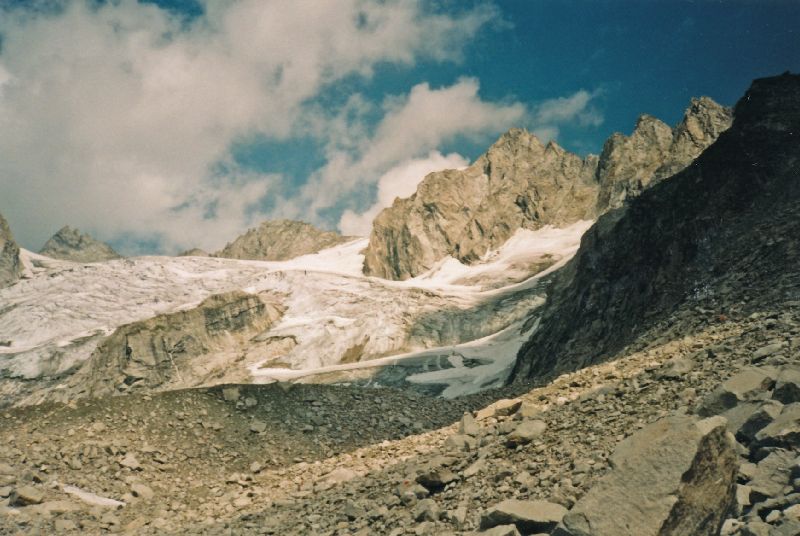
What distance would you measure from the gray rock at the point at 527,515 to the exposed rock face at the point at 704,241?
37.0 ft

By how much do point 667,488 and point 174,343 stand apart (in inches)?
5368

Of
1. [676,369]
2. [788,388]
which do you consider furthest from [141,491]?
[788,388]

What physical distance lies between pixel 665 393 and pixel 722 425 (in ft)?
13.6

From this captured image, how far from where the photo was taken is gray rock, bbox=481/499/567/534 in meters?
7.78

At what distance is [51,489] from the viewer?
1702 centimetres

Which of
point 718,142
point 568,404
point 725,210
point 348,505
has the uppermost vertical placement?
point 718,142

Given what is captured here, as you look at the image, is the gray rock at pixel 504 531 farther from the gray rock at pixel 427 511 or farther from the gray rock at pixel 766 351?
the gray rock at pixel 766 351

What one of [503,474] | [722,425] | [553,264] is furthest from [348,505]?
[553,264]

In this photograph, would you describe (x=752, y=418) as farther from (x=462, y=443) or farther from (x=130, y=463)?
(x=130, y=463)

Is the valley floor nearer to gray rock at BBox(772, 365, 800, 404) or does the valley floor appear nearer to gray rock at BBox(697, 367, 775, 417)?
gray rock at BBox(697, 367, 775, 417)

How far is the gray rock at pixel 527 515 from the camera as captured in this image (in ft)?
25.5

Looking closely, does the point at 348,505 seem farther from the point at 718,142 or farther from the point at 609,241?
the point at 609,241

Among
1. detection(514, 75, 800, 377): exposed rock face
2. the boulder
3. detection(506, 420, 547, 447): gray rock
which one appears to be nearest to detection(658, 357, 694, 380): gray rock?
detection(506, 420, 547, 447): gray rock

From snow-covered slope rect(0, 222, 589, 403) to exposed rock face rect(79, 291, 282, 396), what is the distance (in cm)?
320
